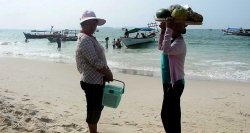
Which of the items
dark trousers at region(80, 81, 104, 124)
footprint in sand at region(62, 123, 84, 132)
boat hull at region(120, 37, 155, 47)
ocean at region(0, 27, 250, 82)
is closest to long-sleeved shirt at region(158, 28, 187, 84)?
dark trousers at region(80, 81, 104, 124)

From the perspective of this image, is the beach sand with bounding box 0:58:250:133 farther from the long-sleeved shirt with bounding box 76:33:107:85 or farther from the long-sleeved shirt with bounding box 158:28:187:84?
the long-sleeved shirt with bounding box 158:28:187:84

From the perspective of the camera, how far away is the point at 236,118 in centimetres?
757

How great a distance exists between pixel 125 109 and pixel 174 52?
12.6ft

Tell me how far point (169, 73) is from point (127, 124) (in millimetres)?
2269

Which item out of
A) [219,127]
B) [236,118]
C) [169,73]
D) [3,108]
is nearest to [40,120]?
[3,108]

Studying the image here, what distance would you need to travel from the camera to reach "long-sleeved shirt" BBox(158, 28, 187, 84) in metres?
4.23

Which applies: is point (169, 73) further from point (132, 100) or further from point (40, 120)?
point (132, 100)

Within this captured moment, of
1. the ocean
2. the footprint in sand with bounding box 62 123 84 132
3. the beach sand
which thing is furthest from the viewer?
the ocean

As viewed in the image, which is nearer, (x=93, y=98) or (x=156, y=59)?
(x=93, y=98)

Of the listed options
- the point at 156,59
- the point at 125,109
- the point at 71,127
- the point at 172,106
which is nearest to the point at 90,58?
the point at 172,106

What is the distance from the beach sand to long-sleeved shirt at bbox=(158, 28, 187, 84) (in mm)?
1849

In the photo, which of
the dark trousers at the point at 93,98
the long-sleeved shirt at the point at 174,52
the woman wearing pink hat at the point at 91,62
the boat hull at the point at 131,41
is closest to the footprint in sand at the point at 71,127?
the dark trousers at the point at 93,98

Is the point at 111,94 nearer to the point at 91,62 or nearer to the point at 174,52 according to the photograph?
the point at 91,62

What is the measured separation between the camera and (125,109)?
25.9 feet
